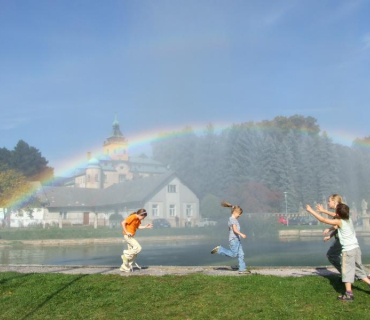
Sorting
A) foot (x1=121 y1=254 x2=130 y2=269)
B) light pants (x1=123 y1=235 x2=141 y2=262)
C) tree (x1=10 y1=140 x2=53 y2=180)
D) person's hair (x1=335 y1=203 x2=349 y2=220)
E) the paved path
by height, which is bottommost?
the paved path

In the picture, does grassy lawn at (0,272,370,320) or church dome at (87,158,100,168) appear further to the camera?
church dome at (87,158,100,168)

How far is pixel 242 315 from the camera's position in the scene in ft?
25.3

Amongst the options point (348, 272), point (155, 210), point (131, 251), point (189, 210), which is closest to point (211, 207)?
point (189, 210)

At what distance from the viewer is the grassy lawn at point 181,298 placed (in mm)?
7879

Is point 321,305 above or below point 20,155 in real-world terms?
below

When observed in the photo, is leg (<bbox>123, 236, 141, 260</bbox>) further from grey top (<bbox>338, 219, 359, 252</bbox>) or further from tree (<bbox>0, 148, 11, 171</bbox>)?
tree (<bbox>0, 148, 11, 171</bbox>)

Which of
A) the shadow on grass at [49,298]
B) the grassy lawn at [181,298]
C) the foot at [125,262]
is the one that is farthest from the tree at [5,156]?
the grassy lawn at [181,298]

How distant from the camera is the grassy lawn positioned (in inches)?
310

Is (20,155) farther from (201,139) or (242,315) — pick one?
(242,315)

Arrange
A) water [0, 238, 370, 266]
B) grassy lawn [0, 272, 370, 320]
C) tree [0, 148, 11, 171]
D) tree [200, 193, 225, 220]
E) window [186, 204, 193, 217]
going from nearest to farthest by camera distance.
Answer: grassy lawn [0, 272, 370, 320] < water [0, 238, 370, 266] < tree [200, 193, 225, 220] < window [186, 204, 193, 217] < tree [0, 148, 11, 171]

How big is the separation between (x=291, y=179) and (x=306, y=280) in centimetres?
5842

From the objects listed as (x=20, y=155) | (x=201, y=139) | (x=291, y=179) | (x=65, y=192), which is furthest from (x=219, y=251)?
(x=20, y=155)

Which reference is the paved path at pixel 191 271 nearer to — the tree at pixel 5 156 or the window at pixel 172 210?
the window at pixel 172 210

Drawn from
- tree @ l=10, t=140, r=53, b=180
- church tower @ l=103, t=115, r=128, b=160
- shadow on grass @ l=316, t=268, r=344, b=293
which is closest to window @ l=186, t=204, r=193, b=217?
tree @ l=10, t=140, r=53, b=180
